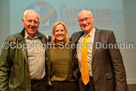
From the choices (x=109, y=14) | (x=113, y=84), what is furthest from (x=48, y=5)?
(x=113, y=84)

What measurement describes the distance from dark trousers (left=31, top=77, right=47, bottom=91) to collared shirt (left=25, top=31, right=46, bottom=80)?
65mm

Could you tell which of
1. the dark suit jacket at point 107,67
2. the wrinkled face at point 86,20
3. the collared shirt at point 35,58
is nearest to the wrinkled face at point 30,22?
the collared shirt at point 35,58

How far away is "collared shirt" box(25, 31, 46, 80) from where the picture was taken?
168 centimetres

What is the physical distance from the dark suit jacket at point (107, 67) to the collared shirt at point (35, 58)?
2.30ft

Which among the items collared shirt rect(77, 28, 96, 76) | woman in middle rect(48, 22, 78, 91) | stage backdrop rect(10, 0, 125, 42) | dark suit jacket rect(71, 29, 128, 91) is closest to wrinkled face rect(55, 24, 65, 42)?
woman in middle rect(48, 22, 78, 91)

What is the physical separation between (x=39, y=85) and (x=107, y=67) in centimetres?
95

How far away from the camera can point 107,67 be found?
5.41 ft

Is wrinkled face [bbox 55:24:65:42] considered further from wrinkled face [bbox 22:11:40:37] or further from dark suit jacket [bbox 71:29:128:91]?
dark suit jacket [bbox 71:29:128:91]

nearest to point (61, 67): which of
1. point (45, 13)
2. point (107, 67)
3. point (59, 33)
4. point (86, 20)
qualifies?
point (59, 33)

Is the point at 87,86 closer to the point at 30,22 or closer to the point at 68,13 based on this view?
the point at 30,22

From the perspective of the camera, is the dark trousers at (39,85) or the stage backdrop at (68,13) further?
the stage backdrop at (68,13)

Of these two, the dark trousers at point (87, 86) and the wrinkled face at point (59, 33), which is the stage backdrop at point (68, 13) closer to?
the wrinkled face at point (59, 33)

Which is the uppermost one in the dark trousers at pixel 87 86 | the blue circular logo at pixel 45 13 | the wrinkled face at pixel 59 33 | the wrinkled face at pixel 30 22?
the blue circular logo at pixel 45 13

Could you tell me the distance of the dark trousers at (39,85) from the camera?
5.55ft
